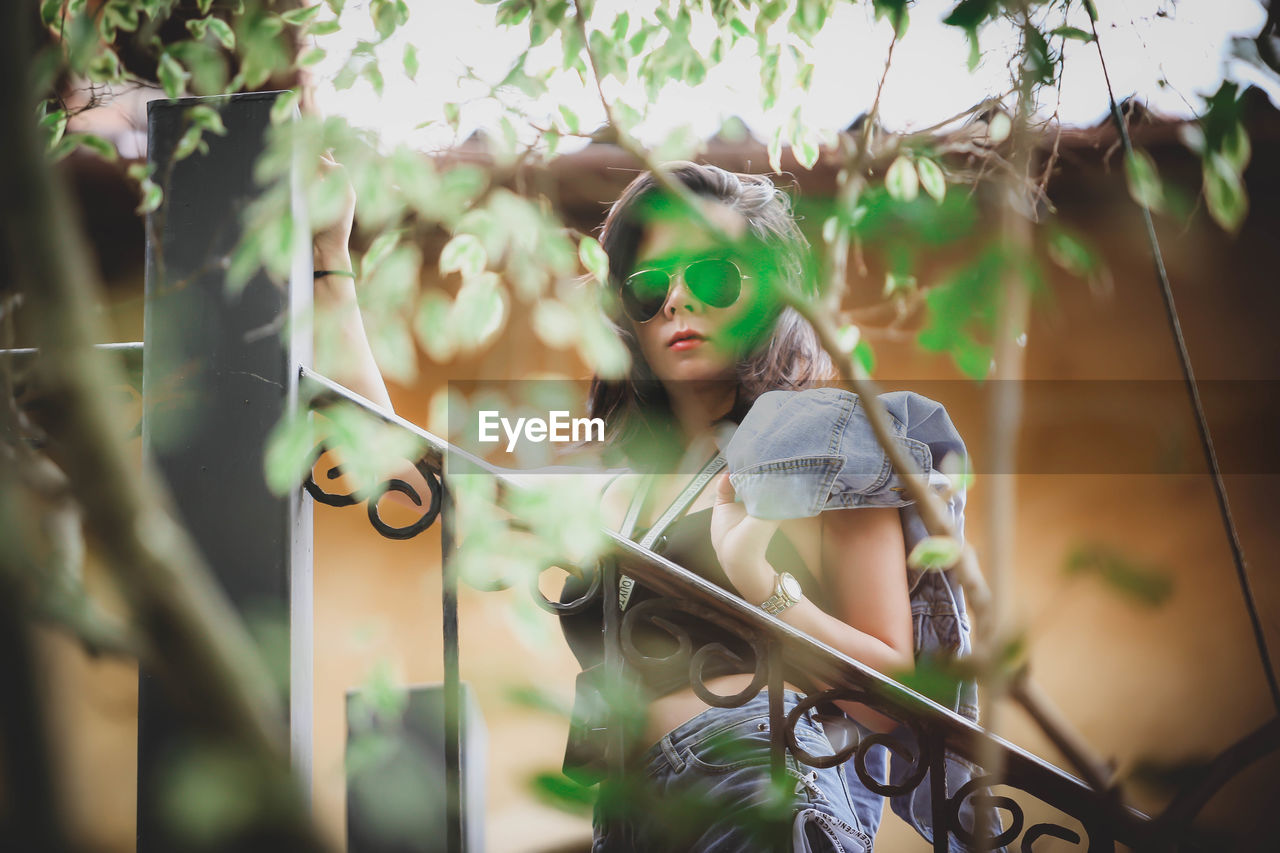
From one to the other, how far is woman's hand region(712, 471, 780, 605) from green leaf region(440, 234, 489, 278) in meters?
0.65

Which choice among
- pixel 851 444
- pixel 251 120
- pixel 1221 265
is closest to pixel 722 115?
pixel 851 444

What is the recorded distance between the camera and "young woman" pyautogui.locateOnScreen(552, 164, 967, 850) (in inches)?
40.8

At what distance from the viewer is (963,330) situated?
30.7 inches

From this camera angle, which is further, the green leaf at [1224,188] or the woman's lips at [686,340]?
the woman's lips at [686,340]

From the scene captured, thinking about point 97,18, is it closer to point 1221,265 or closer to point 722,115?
point 722,115

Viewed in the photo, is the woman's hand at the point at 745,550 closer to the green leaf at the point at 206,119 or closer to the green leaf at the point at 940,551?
the green leaf at the point at 940,551

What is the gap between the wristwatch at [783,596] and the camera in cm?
137

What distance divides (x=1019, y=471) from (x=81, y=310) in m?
3.20

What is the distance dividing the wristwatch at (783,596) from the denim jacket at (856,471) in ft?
0.50

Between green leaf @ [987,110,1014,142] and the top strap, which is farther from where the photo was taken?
the top strap

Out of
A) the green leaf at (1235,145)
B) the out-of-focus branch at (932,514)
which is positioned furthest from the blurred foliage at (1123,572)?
the green leaf at (1235,145)

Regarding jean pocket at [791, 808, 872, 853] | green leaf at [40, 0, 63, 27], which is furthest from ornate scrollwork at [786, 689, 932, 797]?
green leaf at [40, 0, 63, 27]

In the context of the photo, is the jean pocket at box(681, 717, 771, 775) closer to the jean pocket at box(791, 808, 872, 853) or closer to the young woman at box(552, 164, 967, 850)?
the young woman at box(552, 164, 967, 850)

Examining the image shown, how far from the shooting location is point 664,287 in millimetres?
1773
